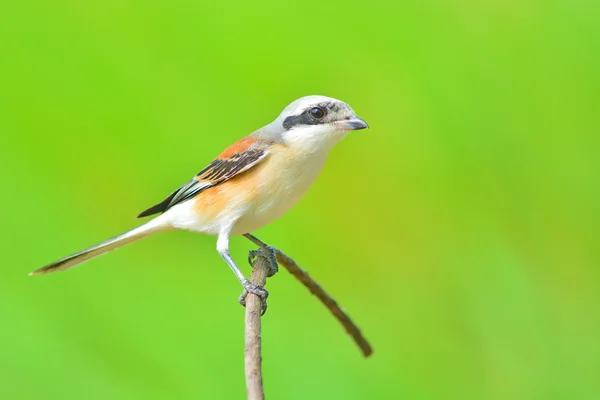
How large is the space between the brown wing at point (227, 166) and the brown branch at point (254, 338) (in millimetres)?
182

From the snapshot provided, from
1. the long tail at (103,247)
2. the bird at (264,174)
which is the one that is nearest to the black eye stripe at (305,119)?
the bird at (264,174)

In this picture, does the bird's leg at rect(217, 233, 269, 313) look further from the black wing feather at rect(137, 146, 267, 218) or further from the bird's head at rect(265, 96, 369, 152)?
the bird's head at rect(265, 96, 369, 152)

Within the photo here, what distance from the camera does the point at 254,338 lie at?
3.02 ft

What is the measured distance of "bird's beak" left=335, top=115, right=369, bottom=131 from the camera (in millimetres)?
1242

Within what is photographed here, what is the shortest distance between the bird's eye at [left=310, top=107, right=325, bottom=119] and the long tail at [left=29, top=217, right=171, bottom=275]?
0.41 metres

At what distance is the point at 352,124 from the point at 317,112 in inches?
3.0

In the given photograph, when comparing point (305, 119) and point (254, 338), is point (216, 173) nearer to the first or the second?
point (305, 119)

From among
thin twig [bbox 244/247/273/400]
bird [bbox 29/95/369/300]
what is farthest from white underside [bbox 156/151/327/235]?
thin twig [bbox 244/247/273/400]

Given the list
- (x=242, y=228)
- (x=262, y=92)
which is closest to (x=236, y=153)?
(x=242, y=228)

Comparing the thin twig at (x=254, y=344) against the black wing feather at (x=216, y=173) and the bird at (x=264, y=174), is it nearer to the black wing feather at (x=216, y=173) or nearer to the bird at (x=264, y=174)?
the bird at (x=264, y=174)

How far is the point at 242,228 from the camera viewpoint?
1.36 m

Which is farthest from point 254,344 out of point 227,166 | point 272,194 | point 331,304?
point 227,166

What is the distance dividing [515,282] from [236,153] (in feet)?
3.26

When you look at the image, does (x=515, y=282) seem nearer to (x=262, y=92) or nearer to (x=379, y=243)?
(x=379, y=243)
